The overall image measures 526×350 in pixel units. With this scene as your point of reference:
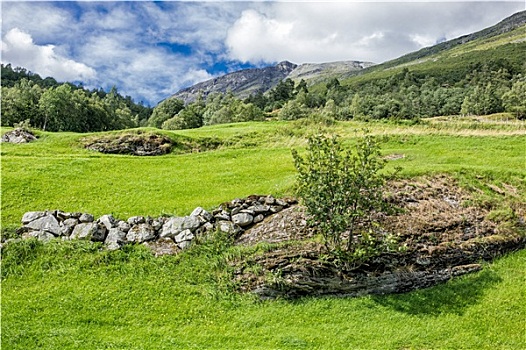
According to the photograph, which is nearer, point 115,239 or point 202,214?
point 115,239

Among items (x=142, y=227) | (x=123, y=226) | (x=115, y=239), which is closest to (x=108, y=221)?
(x=123, y=226)

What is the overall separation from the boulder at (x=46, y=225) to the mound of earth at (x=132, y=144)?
19450mm

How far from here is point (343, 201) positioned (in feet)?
55.1

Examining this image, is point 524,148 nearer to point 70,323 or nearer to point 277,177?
point 277,177

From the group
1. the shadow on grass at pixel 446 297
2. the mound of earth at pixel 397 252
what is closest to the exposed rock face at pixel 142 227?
the mound of earth at pixel 397 252

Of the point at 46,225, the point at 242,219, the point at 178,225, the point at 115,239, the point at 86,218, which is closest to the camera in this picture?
the point at 115,239

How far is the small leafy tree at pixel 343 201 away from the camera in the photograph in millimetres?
16078

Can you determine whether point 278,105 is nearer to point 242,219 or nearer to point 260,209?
point 260,209

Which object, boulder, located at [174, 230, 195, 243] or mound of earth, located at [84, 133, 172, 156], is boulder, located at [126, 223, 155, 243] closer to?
boulder, located at [174, 230, 195, 243]

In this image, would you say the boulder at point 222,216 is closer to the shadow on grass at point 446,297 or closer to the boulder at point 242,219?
the boulder at point 242,219

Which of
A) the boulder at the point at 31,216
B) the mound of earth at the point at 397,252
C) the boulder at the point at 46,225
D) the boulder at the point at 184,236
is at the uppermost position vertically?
the boulder at the point at 31,216

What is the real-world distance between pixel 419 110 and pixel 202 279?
143 meters

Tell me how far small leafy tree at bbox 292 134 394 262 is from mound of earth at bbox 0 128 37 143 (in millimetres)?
34676

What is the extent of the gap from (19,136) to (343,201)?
125ft
